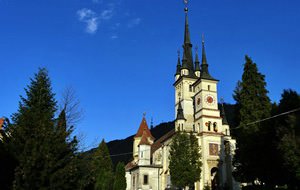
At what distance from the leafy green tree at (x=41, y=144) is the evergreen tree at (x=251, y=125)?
15927 millimetres

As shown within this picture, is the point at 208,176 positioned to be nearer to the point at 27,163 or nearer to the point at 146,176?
the point at 146,176

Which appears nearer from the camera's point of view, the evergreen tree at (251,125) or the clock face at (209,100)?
the evergreen tree at (251,125)

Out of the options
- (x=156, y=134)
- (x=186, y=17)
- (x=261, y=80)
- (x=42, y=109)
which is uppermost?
(x=186, y=17)

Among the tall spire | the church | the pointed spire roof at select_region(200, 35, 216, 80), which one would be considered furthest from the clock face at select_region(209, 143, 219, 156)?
the tall spire

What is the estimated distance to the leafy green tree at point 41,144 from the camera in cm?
1750

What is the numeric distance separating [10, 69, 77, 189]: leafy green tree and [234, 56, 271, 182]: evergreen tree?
52.3 feet

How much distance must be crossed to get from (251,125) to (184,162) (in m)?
13.4

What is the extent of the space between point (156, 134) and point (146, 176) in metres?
80.5

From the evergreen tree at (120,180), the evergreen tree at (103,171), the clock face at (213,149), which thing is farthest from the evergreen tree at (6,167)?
the clock face at (213,149)

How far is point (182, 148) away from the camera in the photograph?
41.3 m

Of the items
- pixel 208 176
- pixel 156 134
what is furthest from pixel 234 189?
pixel 156 134

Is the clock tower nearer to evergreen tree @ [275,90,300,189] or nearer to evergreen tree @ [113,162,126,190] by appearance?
evergreen tree @ [113,162,126,190]

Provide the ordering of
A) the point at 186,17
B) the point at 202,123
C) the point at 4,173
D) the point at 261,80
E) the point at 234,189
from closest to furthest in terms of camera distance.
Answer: the point at 4,173
the point at 261,80
the point at 234,189
the point at 202,123
the point at 186,17

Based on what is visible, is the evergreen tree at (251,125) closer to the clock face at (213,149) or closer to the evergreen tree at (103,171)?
the clock face at (213,149)
